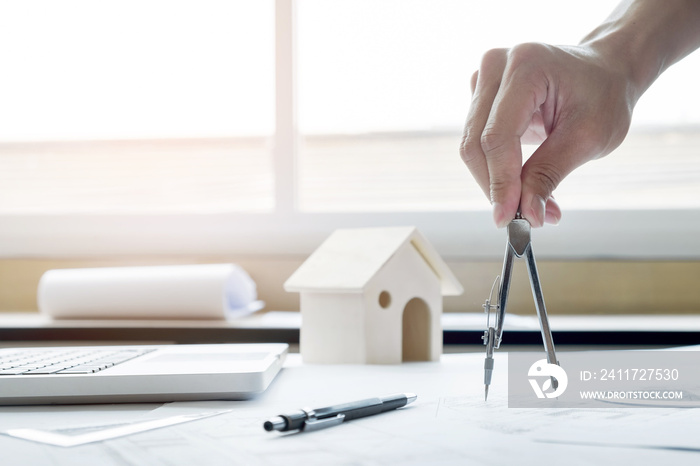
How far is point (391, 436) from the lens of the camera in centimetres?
55

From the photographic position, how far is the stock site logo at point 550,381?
687 millimetres

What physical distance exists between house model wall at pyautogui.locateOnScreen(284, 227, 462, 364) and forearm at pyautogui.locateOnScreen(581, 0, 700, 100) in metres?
0.33

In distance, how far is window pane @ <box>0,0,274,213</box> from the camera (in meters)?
1.53

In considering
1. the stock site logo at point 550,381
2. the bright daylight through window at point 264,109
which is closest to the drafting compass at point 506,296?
the stock site logo at point 550,381

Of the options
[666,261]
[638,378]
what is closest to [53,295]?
[638,378]

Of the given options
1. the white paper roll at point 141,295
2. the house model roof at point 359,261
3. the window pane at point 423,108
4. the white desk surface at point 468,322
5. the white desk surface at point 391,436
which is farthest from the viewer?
the window pane at point 423,108

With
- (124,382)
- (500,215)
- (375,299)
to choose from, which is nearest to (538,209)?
(500,215)

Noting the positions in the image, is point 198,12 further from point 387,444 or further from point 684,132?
point 387,444

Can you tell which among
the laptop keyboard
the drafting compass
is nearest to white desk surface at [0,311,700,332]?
the laptop keyboard

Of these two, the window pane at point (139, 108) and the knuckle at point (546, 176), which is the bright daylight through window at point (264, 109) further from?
the knuckle at point (546, 176)

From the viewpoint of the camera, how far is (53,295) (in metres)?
1.25

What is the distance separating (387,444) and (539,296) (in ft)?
0.75

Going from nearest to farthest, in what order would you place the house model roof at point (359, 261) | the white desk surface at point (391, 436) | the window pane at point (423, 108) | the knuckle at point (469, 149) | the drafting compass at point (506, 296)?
the white desk surface at point (391, 436)
the drafting compass at point (506, 296)
the knuckle at point (469, 149)
the house model roof at point (359, 261)
the window pane at point (423, 108)

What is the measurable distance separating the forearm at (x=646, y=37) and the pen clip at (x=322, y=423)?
0.54 m
